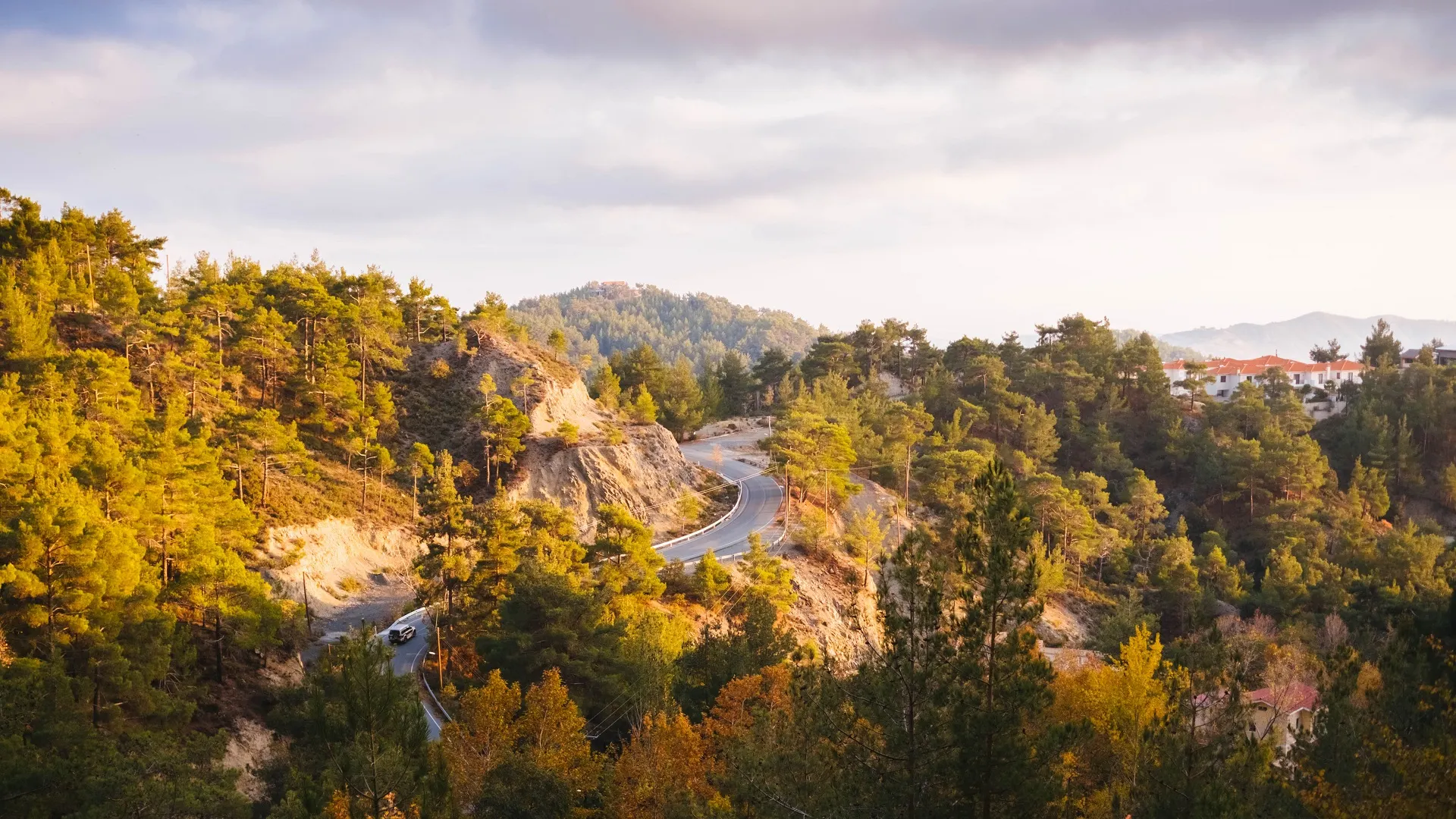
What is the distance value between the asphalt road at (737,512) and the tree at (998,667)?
85.0 feet

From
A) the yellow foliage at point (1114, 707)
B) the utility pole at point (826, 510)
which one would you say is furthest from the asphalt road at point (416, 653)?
the utility pole at point (826, 510)

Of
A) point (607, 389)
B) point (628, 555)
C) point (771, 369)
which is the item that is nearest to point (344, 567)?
point (628, 555)

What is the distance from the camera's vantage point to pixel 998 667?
10547mm

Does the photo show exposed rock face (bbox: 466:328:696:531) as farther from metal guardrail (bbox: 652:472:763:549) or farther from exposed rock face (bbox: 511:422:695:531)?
metal guardrail (bbox: 652:472:763:549)

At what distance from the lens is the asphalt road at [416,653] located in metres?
23.4

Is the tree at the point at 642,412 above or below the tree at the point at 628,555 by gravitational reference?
above

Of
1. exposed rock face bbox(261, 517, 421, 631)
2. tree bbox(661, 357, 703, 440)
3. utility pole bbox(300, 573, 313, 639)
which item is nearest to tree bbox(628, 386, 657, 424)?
tree bbox(661, 357, 703, 440)

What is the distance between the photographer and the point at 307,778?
1288 centimetres

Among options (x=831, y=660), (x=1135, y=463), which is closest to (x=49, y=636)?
(x=831, y=660)

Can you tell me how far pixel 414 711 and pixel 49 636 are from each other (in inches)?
386

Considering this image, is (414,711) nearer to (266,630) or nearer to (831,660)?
(831,660)

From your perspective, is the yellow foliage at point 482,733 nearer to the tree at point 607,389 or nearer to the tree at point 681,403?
the tree at point 607,389

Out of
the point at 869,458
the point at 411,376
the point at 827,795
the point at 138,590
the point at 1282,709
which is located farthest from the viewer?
the point at 869,458

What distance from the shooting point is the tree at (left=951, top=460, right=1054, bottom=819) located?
10133mm
